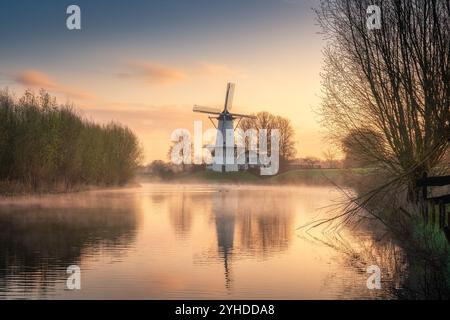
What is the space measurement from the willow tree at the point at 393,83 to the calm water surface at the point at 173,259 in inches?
135

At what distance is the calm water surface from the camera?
11906mm

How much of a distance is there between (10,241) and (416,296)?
12.9m

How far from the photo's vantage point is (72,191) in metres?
53.0

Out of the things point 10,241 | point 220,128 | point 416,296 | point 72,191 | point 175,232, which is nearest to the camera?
point 416,296

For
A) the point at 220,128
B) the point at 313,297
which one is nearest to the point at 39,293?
the point at 313,297

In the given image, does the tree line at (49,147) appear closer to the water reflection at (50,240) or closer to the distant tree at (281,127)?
the water reflection at (50,240)

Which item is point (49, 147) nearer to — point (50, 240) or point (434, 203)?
point (50, 240)

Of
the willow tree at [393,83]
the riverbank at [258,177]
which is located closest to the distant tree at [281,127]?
the riverbank at [258,177]

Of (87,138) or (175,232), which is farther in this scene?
(87,138)

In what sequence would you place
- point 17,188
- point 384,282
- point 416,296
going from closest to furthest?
point 416,296 → point 384,282 → point 17,188

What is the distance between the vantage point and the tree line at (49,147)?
1689 inches

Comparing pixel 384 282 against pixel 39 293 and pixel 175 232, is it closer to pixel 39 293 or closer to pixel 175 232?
pixel 39 293

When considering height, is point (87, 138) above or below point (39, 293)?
above
